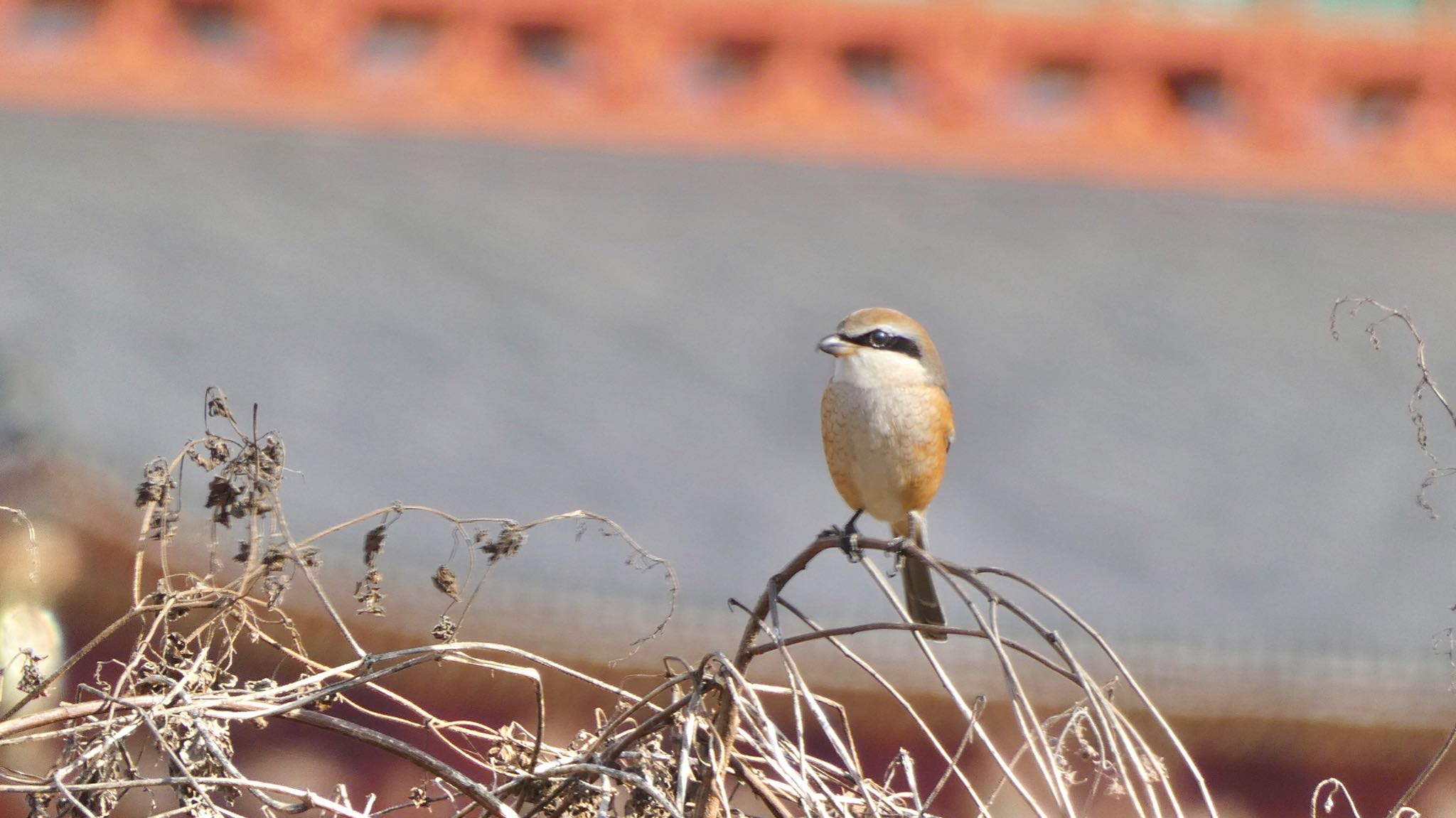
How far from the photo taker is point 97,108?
387 inches

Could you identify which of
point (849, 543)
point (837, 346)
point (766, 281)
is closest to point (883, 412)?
point (837, 346)

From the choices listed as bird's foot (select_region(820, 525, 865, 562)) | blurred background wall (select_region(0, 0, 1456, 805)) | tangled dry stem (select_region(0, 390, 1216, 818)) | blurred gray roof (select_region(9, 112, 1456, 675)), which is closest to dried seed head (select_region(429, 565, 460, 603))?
tangled dry stem (select_region(0, 390, 1216, 818))

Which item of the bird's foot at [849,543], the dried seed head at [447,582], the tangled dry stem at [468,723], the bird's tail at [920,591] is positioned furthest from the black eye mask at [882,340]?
the dried seed head at [447,582]

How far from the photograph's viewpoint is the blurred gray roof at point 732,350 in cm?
654

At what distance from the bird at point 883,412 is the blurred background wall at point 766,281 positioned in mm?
1910

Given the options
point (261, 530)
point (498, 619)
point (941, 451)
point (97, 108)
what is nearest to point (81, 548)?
point (498, 619)

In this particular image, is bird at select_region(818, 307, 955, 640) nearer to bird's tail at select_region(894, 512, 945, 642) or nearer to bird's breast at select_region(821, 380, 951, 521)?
bird's breast at select_region(821, 380, 951, 521)

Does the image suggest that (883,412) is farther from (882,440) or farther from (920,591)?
(920,591)

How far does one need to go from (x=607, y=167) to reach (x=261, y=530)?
28.5ft

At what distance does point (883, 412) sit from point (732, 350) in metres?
5.39

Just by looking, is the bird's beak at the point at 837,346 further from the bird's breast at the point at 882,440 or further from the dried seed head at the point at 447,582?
the dried seed head at the point at 447,582

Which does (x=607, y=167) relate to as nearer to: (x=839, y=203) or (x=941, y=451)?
(x=839, y=203)

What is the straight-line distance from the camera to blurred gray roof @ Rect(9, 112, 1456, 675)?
654 centimetres

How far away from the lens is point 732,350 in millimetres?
8352
